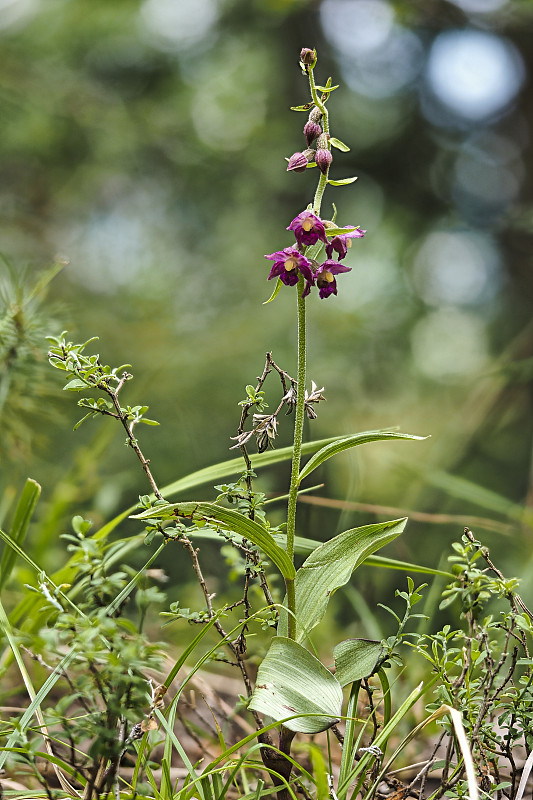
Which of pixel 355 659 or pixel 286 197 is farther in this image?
pixel 286 197

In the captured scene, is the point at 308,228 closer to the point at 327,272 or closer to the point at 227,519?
the point at 327,272

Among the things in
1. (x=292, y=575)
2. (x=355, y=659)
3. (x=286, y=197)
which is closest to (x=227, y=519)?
(x=292, y=575)

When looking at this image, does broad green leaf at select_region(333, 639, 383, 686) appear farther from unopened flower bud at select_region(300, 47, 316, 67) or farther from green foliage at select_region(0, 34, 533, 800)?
unopened flower bud at select_region(300, 47, 316, 67)

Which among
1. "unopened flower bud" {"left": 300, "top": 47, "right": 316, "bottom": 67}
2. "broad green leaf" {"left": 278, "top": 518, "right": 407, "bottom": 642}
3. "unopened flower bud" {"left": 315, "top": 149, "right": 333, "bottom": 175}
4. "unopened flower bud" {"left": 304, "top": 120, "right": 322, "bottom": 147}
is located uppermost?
"unopened flower bud" {"left": 300, "top": 47, "right": 316, "bottom": 67}

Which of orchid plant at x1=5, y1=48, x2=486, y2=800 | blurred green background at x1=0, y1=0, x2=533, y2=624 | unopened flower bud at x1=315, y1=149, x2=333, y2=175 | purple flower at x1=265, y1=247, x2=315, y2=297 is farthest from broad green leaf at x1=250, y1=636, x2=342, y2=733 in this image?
blurred green background at x1=0, y1=0, x2=533, y2=624

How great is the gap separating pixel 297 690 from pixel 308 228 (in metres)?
0.44

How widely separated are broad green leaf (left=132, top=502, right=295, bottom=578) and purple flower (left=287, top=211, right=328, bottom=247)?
273 millimetres

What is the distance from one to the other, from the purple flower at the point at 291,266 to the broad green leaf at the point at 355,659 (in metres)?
0.38

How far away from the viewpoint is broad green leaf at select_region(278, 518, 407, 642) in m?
0.62

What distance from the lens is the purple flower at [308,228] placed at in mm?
583

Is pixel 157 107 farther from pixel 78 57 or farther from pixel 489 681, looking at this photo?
pixel 489 681

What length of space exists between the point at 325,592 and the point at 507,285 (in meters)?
1.43

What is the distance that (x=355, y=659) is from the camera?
63 centimetres

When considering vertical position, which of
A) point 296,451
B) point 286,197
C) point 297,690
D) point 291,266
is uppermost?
point 286,197
